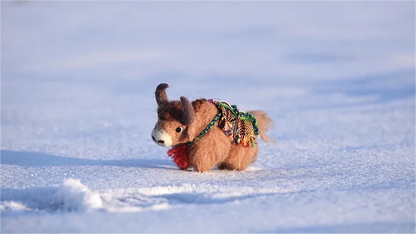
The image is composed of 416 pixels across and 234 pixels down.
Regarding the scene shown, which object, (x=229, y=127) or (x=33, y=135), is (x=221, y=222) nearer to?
(x=229, y=127)

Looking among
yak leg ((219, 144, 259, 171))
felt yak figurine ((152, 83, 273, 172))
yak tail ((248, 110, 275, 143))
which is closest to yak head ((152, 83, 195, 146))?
felt yak figurine ((152, 83, 273, 172))

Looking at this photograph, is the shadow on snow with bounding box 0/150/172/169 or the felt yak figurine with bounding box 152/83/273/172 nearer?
the felt yak figurine with bounding box 152/83/273/172

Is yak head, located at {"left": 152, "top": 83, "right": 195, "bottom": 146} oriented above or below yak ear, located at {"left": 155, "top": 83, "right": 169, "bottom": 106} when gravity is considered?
below

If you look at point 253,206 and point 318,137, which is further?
point 318,137

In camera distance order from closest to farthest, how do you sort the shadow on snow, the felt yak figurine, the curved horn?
the curved horn < the felt yak figurine < the shadow on snow

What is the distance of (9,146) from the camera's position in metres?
4.62

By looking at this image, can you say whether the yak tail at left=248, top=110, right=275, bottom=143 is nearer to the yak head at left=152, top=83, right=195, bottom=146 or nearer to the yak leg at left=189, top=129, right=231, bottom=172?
the yak leg at left=189, top=129, right=231, bottom=172

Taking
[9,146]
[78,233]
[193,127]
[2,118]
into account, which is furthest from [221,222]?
[2,118]

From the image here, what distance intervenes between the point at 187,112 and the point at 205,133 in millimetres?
222

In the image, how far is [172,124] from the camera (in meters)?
3.41

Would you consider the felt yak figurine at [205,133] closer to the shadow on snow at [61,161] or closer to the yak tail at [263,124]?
the yak tail at [263,124]

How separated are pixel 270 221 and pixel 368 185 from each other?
916 mm

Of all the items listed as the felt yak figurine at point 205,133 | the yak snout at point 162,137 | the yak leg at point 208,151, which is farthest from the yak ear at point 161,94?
the yak leg at point 208,151

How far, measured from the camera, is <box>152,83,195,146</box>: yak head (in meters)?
3.37
